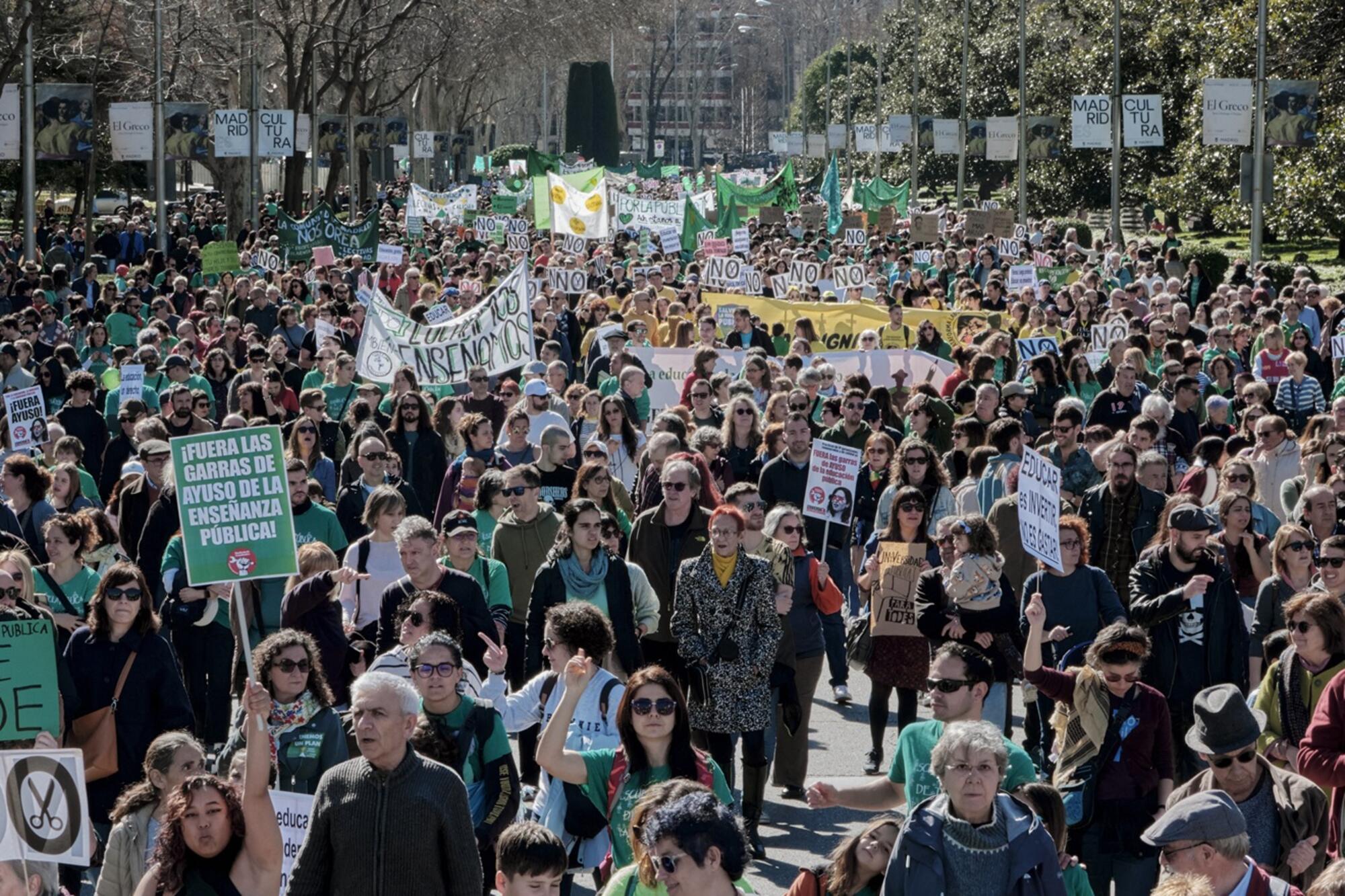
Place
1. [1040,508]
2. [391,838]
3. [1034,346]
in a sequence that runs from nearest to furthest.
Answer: [391,838] → [1040,508] → [1034,346]

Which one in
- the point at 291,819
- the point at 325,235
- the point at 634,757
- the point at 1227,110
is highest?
the point at 1227,110

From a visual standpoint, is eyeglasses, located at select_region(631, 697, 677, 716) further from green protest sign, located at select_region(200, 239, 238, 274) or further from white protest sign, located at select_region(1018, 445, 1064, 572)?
green protest sign, located at select_region(200, 239, 238, 274)

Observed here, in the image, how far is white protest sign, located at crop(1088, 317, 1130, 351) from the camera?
18844 mm

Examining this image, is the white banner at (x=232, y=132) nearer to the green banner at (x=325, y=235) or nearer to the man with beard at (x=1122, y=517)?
the green banner at (x=325, y=235)

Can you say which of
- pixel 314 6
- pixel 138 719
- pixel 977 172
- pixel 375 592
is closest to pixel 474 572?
pixel 375 592

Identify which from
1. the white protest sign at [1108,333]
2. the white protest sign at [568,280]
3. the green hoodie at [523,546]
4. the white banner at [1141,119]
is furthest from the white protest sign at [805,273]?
the white banner at [1141,119]

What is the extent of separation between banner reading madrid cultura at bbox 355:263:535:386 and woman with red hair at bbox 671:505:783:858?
754 centimetres

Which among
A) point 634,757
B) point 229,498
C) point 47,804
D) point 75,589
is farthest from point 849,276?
point 47,804

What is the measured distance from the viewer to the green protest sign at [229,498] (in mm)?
7977

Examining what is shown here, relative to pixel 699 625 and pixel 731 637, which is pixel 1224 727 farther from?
pixel 699 625

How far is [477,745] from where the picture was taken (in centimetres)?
670

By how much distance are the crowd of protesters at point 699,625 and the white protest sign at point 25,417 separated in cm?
13

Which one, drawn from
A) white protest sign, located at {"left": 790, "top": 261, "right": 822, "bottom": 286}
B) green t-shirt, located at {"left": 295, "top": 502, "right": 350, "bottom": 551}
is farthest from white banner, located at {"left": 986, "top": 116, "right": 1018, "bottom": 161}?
green t-shirt, located at {"left": 295, "top": 502, "right": 350, "bottom": 551}

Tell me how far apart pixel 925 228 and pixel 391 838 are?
36.7 m
